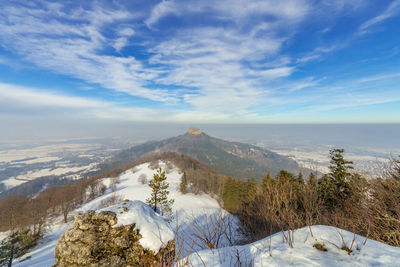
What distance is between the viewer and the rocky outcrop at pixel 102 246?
4.73 meters

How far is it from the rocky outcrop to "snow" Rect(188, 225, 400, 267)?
85.6 inches

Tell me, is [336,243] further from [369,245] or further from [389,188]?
[389,188]

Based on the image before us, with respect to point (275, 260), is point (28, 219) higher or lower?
lower

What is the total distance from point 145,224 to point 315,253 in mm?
5258

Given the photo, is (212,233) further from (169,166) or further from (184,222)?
(169,166)

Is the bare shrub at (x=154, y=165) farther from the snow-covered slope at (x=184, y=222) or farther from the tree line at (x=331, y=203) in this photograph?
the tree line at (x=331, y=203)

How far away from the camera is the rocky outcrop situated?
4.73 m

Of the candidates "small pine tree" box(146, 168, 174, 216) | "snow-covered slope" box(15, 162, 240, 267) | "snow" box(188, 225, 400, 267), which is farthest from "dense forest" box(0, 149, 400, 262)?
"small pine tree" box(146, 168, 174, 216)

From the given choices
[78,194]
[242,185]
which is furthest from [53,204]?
[242,185]

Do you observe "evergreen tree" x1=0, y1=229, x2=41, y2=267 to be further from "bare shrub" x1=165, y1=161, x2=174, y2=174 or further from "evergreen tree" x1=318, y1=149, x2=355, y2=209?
"bare shrub" x1=165, y1=161, x2=174, y2=174

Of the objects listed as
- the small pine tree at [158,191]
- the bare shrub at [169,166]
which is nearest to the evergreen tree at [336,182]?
the small pine tree at [158,191]

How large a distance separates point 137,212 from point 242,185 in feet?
99.3

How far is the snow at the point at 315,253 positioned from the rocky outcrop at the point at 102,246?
217 centimetres

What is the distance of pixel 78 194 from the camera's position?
2068 inches
